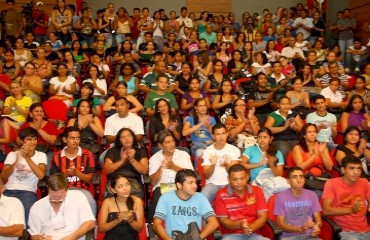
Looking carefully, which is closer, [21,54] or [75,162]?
[75,162]

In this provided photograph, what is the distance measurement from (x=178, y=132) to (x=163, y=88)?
1.01 m

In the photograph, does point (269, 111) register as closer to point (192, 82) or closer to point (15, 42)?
point (192, 82)

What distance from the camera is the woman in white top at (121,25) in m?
10.1

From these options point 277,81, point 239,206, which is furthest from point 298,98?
point 239,206

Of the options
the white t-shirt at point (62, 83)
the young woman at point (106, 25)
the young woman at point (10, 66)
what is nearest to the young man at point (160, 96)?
the white t-shirt at point (62, 83)

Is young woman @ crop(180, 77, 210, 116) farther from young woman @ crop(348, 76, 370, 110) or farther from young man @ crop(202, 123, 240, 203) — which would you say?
young woman @ crop(348, 76, 370, 110)

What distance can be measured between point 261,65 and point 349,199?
423 centimetres

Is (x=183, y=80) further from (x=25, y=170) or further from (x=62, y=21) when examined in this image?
(x=62, y=21)

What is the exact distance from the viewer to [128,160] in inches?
190

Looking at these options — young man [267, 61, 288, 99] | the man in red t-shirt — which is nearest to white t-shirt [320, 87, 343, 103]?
young man [267, 61, 288, 99]

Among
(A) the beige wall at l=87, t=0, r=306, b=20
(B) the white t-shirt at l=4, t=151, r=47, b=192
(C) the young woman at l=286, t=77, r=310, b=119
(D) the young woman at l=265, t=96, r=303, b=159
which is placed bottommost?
(B) the white t-shirt at l=4, t=151, r=47, b=192

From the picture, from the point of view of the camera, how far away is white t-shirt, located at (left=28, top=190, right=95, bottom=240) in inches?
150

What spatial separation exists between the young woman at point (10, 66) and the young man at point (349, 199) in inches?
202

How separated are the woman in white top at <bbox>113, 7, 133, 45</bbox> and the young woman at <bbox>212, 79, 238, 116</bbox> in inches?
155
